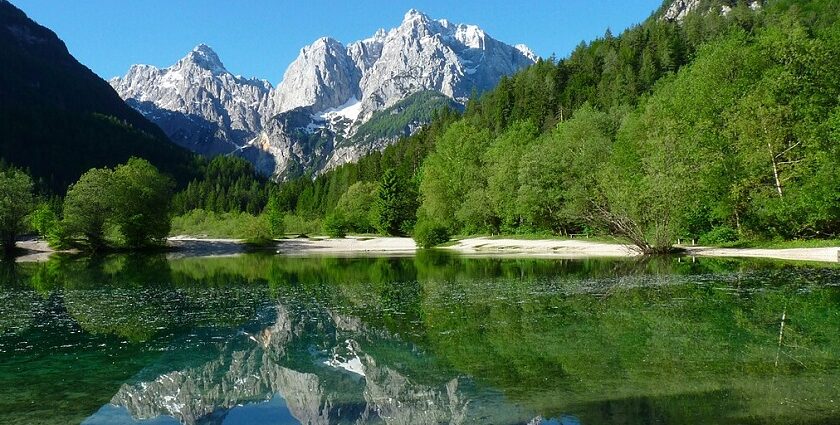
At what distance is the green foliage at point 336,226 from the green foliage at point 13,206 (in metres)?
43.1

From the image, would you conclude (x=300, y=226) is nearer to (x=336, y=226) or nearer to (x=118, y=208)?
(x=336, y=226)

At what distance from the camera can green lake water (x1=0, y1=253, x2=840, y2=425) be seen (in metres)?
8.96

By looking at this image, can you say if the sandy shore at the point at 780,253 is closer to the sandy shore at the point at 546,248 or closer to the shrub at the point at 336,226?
the sandy shore at the point at 546,248

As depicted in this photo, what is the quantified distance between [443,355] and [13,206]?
6957 cm

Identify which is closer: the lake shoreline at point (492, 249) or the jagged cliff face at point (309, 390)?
the jagged cliff face at point (309, 390)

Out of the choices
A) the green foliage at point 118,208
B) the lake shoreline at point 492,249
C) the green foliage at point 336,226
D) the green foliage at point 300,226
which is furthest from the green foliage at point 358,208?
the green foliage at point 118,208

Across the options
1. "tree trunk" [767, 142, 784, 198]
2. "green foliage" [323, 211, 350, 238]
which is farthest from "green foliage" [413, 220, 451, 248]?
"tree trunk" [767, 142, 784, 198]

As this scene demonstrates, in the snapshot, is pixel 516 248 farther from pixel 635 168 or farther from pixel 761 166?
pixel 761 166

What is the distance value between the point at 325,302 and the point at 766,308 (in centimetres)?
1489

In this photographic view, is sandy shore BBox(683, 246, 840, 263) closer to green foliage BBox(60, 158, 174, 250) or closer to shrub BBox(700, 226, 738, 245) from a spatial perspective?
shrub BBox(700, 226, 738, 245)

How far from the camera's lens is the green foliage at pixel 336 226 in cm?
9727

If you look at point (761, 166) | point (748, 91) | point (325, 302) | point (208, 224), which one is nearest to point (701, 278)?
A: point (325, 302)

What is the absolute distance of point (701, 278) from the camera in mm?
25219

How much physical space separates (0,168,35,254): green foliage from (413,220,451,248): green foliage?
45360mm
